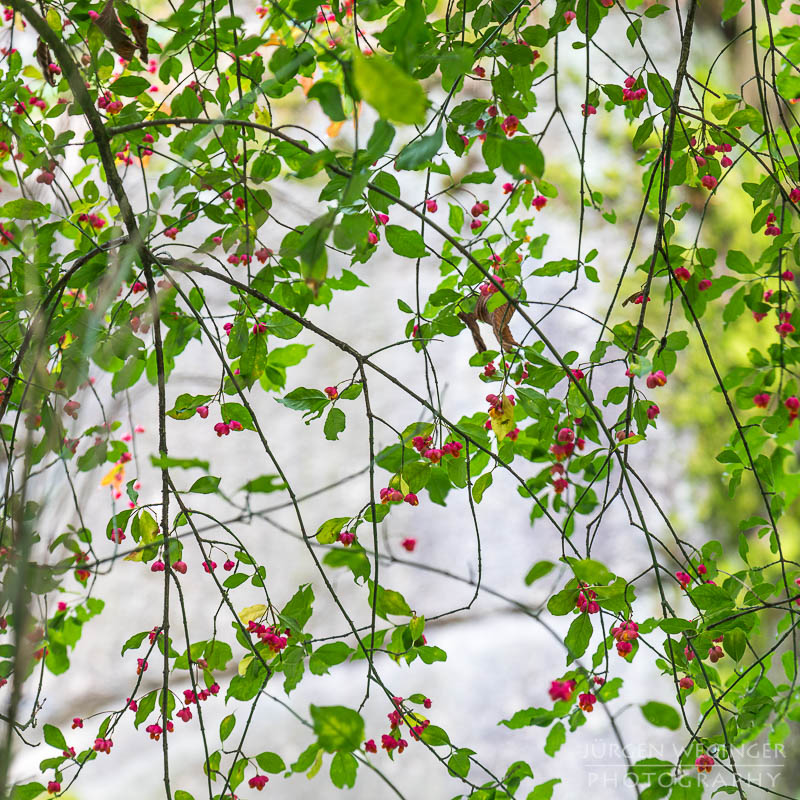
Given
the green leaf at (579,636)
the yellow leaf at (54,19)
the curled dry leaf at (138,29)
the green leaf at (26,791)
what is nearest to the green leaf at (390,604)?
the green leaf at (579,636)

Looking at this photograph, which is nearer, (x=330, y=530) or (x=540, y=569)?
(x=330, y=530)

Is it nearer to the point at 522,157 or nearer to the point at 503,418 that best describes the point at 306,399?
the point at 503,418

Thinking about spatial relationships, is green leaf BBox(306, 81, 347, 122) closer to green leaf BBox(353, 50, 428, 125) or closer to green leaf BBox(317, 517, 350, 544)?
green leaf BBox(353, 50, 428, 125)

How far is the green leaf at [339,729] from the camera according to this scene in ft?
1.45

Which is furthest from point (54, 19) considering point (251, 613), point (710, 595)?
point (710, 595)

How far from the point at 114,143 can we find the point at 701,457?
2.03 meters

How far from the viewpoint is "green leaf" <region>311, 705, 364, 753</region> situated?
1.45ft

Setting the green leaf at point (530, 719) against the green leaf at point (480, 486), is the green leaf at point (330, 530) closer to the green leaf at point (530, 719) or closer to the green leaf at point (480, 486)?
the green leaf at point (480, 486)

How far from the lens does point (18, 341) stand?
911 millimetres

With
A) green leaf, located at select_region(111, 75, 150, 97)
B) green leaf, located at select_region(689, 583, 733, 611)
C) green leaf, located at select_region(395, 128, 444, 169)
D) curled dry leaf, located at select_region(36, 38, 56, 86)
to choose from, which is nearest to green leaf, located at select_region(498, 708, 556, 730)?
green leaf, located at select_region(689, 583, 733, 611)

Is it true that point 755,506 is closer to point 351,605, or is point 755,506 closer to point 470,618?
point 470,618

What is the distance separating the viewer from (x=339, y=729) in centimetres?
45

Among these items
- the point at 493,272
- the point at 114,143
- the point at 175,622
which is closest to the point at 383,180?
the point at 493,272

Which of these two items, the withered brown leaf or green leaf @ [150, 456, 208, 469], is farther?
the withered brown leaf
